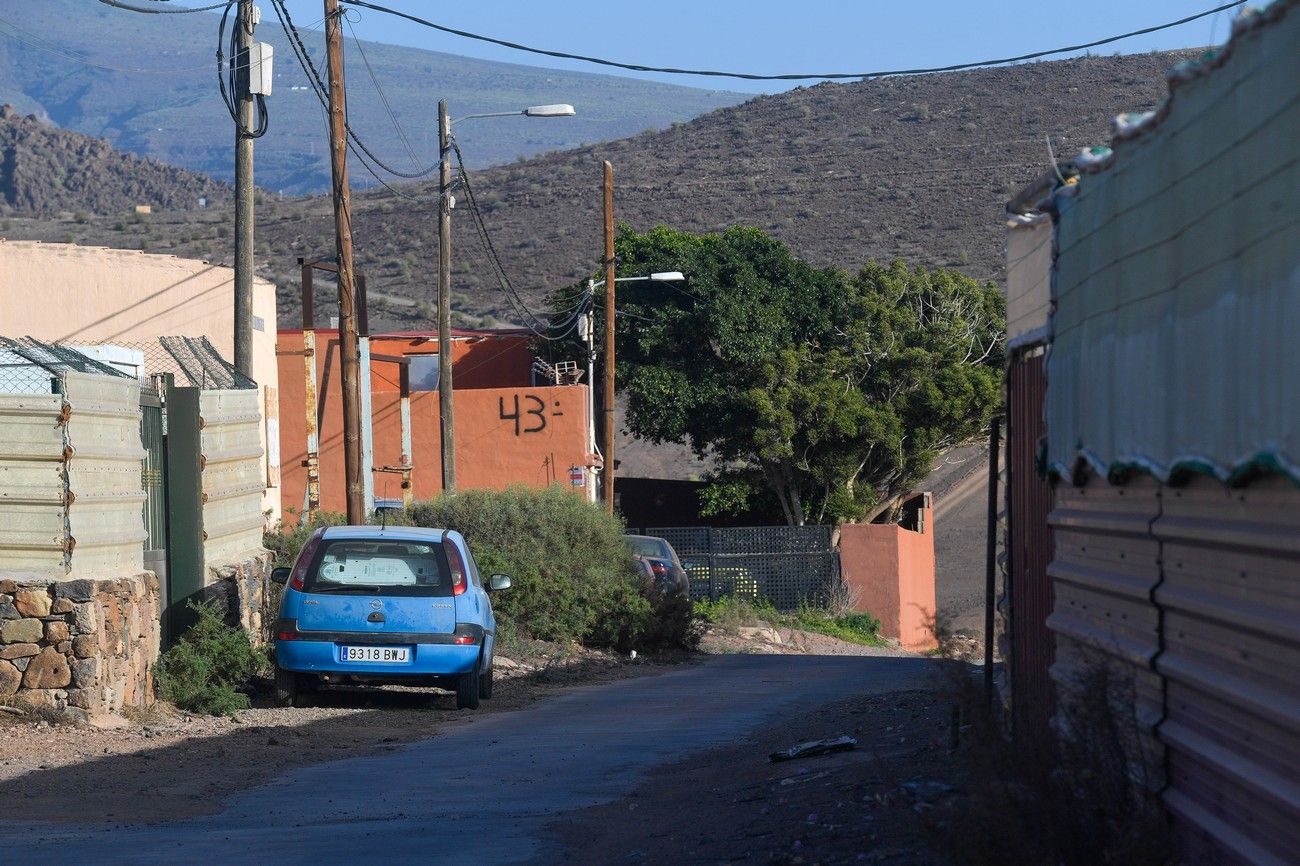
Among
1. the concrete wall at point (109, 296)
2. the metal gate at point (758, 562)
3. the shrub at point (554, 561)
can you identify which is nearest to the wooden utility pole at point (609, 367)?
the metal gate at point (758, 562)

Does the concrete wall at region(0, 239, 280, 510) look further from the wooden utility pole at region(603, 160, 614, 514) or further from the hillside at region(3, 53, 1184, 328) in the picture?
the hillside at region(3, 53, 1184, 328)

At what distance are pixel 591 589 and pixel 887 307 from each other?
1992 cm

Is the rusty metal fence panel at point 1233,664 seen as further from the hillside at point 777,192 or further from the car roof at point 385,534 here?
the hillside at point 777,192

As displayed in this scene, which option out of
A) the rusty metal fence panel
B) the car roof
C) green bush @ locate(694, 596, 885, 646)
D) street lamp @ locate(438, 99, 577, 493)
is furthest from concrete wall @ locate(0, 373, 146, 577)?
green bush @ locate(694, 596, 885, 646)

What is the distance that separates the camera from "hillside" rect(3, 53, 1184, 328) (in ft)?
218

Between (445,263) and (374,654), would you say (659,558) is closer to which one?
(445,263)

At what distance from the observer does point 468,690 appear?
1447 cm

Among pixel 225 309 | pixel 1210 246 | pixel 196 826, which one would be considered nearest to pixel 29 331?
pixel 225 309

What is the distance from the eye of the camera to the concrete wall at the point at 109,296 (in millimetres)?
24141

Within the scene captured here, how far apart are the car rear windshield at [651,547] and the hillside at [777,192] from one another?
33.7 meters

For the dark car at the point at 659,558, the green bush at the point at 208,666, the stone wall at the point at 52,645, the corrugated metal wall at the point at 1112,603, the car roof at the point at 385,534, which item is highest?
the corrugated metal wall at the point at 1112,603

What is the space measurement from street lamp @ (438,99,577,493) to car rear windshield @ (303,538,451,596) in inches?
440

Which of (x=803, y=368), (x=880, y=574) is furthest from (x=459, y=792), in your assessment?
(x=803, y=368)

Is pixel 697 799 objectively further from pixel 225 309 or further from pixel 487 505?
pixel 225 309
